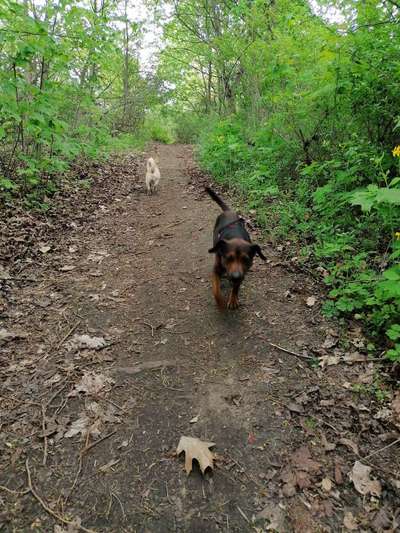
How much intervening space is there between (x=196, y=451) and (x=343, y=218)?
3.79m

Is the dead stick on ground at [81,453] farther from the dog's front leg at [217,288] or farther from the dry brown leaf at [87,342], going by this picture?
the dog's front leg at [217,288]

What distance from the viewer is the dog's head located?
11.3ft

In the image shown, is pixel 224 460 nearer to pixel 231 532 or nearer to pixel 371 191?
pixel 231 532

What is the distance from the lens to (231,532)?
193cm

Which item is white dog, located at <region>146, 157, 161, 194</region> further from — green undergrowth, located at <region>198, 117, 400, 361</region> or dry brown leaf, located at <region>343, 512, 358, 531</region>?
dry brown leaf, located at <region>343, 512, 358, 531</region>

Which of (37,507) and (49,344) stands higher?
(49,344)

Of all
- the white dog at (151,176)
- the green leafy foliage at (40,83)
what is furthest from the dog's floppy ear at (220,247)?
the white dog at (151,176)

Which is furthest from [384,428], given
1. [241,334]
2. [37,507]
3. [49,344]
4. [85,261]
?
[85,261]

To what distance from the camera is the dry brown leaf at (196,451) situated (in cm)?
Result: 223

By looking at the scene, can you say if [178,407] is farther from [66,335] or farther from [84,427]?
[66,335]

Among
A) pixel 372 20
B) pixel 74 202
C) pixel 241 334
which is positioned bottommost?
pixel 241 334

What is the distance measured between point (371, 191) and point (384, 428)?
6.88 feet

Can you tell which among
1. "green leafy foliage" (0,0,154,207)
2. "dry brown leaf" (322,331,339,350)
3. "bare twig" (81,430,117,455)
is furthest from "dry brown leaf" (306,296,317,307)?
"green leafy foliage" (0,0,154,207)

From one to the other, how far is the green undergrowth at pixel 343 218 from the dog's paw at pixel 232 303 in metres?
1.00
